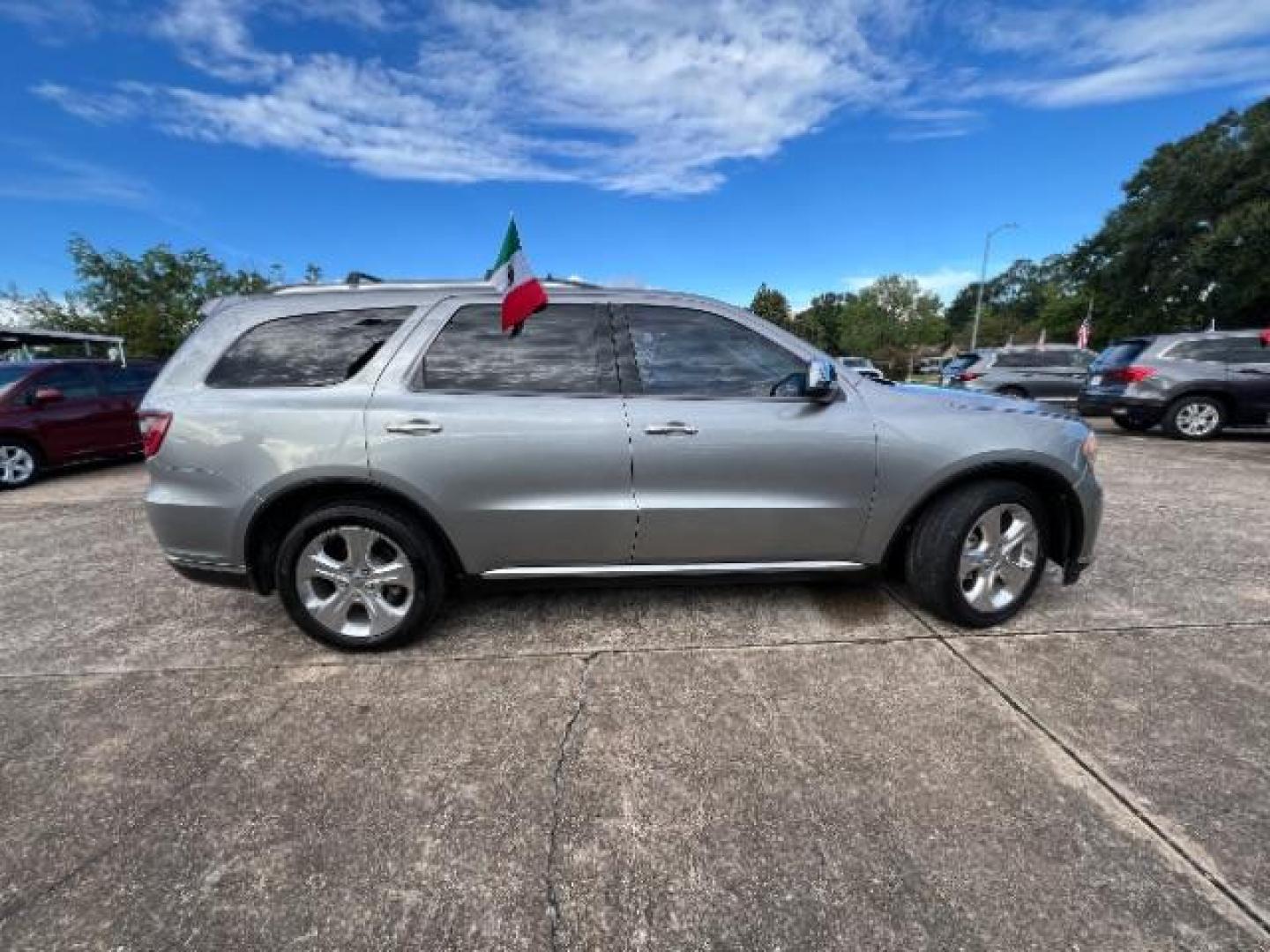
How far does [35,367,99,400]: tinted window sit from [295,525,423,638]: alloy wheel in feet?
24.7

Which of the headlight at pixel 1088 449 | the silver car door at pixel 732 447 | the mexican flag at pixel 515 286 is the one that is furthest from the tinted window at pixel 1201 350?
the mexican flag at pixel 515 286

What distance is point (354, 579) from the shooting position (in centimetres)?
277

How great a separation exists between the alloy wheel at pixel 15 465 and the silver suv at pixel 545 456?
22.1ft

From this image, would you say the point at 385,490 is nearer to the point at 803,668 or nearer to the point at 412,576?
the point at 412,576

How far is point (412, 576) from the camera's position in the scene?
276 cm

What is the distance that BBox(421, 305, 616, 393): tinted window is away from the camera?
273 cm

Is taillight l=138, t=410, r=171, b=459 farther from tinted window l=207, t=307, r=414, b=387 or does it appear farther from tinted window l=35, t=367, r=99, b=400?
tinted window l=35, t=367, r=99, b=400

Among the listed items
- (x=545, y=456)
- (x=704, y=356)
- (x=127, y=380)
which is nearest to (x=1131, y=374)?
(x=704, y=356)

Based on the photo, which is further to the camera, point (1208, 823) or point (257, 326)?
point (257, 326)

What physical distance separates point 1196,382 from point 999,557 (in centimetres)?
919

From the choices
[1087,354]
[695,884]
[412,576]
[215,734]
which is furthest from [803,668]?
[1087,354]

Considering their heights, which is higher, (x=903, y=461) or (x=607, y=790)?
(x=903, y=461)

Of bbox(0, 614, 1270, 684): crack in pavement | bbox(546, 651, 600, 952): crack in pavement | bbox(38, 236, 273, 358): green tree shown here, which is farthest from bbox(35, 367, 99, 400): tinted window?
bbox(38, 236, 273, 358): green tree

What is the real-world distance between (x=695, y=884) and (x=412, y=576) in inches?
69.9
